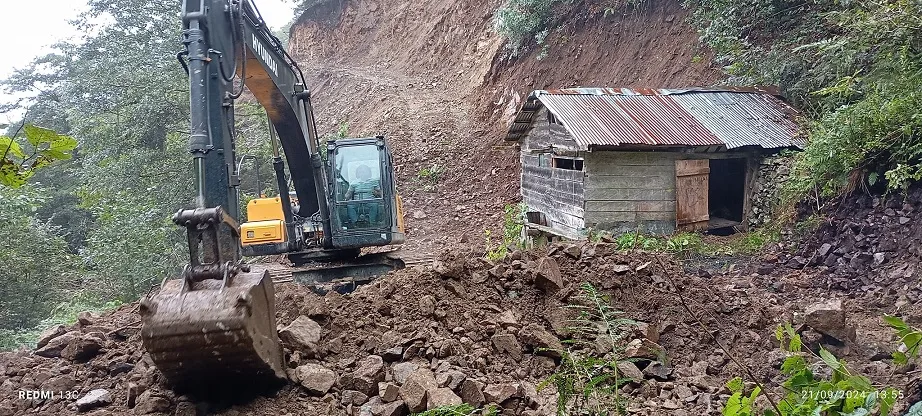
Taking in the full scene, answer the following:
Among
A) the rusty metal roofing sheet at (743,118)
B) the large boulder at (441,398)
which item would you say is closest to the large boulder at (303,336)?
the large boulder at (441,398)

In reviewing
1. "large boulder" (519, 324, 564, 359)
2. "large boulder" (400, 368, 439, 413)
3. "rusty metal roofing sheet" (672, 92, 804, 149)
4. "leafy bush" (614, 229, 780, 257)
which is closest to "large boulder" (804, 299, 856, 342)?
"large boulder" (519, 324, 564, 359)

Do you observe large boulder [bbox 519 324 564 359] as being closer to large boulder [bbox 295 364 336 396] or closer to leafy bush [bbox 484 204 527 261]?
large boulder [bbox 295 364 336 396]

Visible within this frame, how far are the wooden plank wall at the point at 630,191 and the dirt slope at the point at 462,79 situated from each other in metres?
4.22

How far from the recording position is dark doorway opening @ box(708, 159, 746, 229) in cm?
1263

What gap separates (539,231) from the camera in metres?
12.9

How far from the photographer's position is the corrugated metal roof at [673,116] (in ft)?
34.5

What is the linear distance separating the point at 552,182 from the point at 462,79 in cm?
1290

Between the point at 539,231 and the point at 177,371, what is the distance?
9.99 meters

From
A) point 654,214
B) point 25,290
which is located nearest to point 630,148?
point 654,214

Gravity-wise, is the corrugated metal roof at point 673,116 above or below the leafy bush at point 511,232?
above

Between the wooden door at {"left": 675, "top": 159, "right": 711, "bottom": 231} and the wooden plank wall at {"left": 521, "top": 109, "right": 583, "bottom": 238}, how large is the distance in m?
1.75

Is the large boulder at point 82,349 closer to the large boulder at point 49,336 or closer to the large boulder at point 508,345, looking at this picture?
the large boulder at point 49,336

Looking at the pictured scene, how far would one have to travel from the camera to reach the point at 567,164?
12.5 m

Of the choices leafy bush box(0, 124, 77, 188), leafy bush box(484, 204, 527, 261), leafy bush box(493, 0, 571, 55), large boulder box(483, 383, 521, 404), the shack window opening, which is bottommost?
leafy bush box(484, 204, 527, 261)
